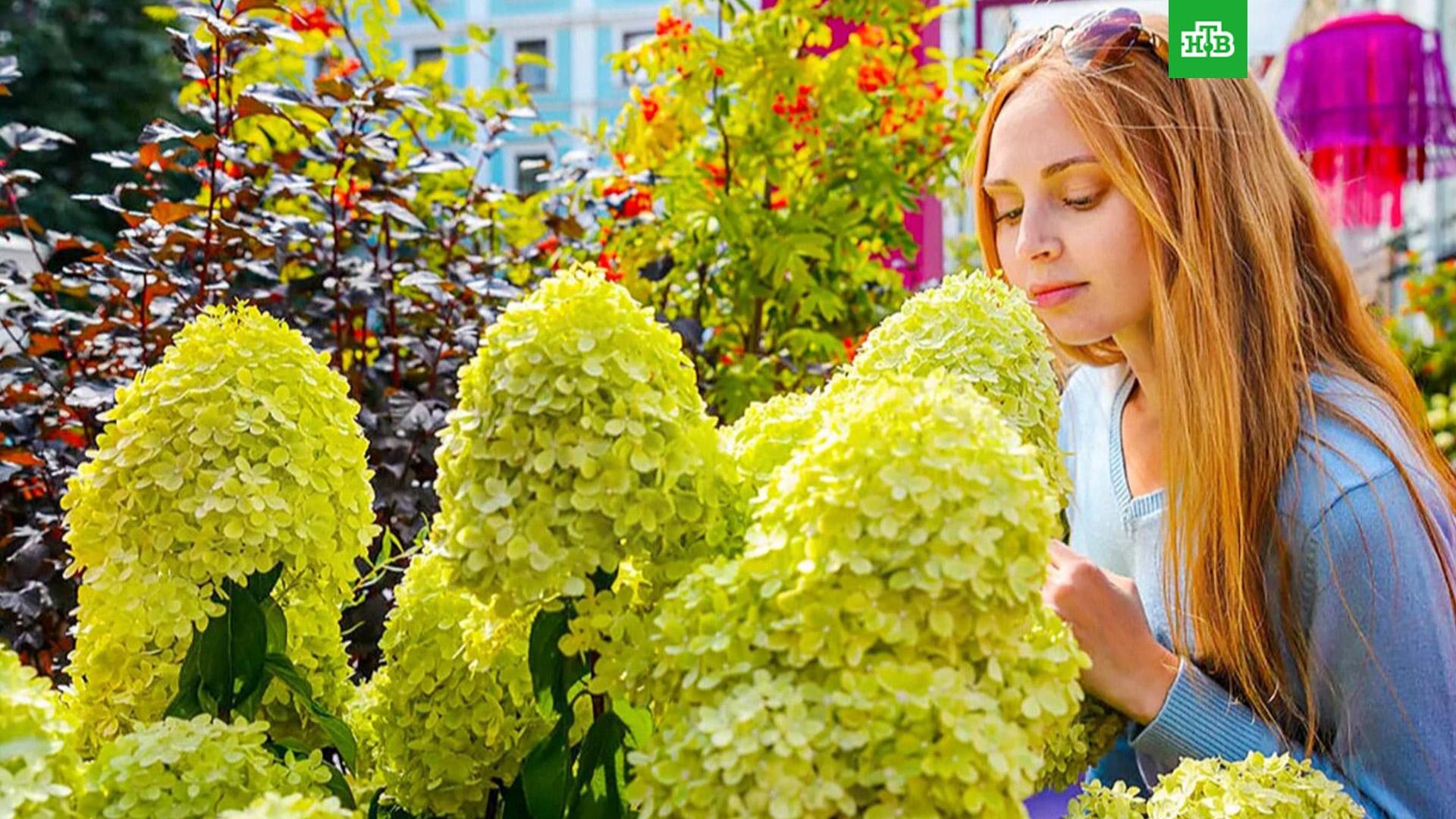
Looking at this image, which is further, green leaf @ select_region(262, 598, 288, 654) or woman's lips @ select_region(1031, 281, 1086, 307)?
woman's lips @ select_region(1031, 281, 1086, 307)

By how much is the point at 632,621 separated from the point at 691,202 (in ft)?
4.80

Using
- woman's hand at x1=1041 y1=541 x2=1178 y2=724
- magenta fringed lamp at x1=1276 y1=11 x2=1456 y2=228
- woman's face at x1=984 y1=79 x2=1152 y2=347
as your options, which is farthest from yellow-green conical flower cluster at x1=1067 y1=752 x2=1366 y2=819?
magenta fringed lamp at x1=1276 y1=11 x2=1456 y2=228

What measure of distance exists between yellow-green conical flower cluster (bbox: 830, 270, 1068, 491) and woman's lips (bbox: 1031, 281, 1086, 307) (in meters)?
0.19

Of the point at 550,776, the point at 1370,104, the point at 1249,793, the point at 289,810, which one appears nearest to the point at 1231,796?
the point at 1249,793

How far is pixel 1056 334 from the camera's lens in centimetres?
97

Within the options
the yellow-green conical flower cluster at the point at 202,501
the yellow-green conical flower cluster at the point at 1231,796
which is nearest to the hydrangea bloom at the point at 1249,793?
the yellow-green conical flower cluster at the point at 1231,796

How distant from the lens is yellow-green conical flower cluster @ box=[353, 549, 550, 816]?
758mm

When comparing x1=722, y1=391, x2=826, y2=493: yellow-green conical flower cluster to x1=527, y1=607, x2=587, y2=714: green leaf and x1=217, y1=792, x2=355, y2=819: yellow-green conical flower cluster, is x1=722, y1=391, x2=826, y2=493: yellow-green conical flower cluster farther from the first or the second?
x1=217, y1=792, x2=355, y2=819: yellow-green conical flower cluster

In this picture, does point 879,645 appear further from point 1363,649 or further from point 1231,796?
point 1363,649

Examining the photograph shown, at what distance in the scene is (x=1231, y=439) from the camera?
37.4 inches

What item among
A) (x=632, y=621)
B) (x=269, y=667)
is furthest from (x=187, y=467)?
(x=632, y=621)

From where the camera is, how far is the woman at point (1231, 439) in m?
0.91

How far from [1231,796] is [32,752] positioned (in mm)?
581

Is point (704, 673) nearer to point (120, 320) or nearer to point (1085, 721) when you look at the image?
point (1085, 721)
